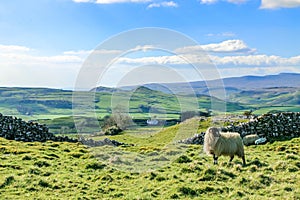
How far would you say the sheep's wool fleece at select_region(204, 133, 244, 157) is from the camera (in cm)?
1855

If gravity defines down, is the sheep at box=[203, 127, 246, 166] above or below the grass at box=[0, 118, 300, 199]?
above

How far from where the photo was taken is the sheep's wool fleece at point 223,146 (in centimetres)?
1855

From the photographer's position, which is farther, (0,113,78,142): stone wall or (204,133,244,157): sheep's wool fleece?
(0,113,78,142): stone wall

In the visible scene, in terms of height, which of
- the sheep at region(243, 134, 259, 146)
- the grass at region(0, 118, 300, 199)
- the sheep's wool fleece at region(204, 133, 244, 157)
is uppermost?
the sheep's wool fleece at region(204, 133, 244, 157)

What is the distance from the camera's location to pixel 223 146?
1867cm

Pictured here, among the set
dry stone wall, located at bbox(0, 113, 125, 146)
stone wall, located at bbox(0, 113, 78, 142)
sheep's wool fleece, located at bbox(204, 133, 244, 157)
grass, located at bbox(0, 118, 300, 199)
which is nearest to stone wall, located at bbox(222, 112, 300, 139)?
dry stone wall, located at bbox(0, 113, 125, 146)

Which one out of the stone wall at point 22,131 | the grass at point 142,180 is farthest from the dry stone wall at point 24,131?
the grass at point 142,180

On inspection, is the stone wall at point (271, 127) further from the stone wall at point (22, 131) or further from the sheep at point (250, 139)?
the stone wall at point (22, 131)

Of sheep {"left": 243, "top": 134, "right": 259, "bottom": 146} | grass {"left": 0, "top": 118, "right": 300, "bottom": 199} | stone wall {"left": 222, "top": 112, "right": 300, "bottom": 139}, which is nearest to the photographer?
grass {"left": 0, "top": 118, "right": 300, "bottom": 199}

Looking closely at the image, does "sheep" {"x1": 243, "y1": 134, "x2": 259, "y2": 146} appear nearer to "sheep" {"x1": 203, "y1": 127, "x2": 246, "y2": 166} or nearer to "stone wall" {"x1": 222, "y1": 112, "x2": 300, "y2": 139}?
"stone wall" {"x1": 222, "y1": 112, "x2": 300, "y2": 139}

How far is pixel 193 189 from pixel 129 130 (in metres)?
40.5

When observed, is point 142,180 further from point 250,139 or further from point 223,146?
point 250,139

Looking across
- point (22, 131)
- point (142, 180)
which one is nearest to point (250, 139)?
point (142, 180)

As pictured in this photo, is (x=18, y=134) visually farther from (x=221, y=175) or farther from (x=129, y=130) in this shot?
(x=221, y=175)
